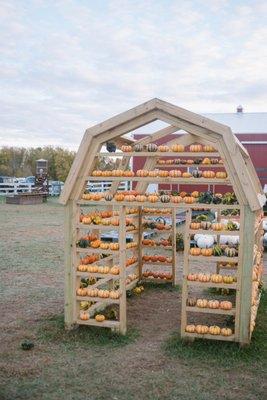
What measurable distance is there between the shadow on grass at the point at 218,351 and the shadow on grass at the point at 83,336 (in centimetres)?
66

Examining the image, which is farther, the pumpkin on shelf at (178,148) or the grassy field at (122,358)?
the pumpkin on shelf at (178,148)

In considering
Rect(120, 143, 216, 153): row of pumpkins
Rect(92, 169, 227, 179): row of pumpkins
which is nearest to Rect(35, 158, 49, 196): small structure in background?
Rect(92, 169, 227, 179): row of pumpkins

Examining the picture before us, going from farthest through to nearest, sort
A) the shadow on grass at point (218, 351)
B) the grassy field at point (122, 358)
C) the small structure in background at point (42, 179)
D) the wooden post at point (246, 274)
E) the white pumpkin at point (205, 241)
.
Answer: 1. the small structure in background at point (42, 179)
2. the white pumpkin at point (205, 241)
3. the wooden post at point (246, 274)
4. the shadow on grass at point (218, 351)
5. the grassy field at point (122, 358)

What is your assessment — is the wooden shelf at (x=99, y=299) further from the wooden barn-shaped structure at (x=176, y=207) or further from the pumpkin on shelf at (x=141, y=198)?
the pumpkin on shelf at (x=141, y=198)

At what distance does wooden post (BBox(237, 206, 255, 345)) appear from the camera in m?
6.49

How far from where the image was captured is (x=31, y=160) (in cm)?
6278

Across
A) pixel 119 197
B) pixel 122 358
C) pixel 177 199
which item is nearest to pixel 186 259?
pixel 177 199

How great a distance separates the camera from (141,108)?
6879 millimetres

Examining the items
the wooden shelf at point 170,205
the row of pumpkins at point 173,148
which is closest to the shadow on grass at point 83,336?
the wooden shelf at point 170,205

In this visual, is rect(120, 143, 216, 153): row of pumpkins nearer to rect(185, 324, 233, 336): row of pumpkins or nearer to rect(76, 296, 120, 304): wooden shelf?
rect(76, 296, 120, 304): wooden shelf

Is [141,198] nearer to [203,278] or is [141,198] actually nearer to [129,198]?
[129,198]

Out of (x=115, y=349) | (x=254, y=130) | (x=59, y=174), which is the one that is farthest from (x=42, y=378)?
(x=59, y=174)

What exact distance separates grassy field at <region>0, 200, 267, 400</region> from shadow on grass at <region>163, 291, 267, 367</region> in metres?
0.01

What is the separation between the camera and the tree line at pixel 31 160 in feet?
181
